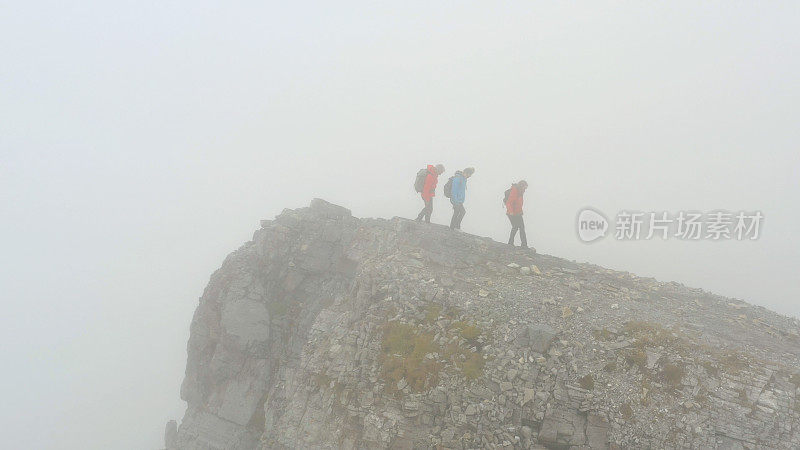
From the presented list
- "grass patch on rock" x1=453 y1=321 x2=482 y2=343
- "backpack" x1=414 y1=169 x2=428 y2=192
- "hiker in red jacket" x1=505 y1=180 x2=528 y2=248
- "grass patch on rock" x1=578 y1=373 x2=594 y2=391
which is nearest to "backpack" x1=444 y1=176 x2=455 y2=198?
"backpack" x1=414 y1=169 x2=428 y2=192

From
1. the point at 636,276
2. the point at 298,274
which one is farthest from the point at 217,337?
the point at 636,276

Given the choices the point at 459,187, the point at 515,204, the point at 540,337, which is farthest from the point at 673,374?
the point at 459,187

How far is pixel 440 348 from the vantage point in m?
16.9

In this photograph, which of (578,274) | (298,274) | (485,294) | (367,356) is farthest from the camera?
(298,274)

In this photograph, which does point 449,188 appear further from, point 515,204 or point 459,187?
point 515,204

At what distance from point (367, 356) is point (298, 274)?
379 inches

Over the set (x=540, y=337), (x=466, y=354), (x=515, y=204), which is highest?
(x=515, y=204)

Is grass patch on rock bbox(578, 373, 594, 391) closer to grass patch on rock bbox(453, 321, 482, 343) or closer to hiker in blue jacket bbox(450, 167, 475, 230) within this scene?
grass patch on rock bbox(453, 321, 482, 343)

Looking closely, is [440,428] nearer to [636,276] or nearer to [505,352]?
[505,352]

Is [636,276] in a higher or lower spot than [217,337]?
higher

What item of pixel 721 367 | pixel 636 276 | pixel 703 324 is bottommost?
pixel 721 367

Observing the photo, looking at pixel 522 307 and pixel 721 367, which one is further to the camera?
pixel 522 307

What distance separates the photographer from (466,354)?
16516mm

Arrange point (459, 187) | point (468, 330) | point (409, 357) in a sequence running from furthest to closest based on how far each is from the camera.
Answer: point (459, 187) → point (468, 330) → point (409, 357)
